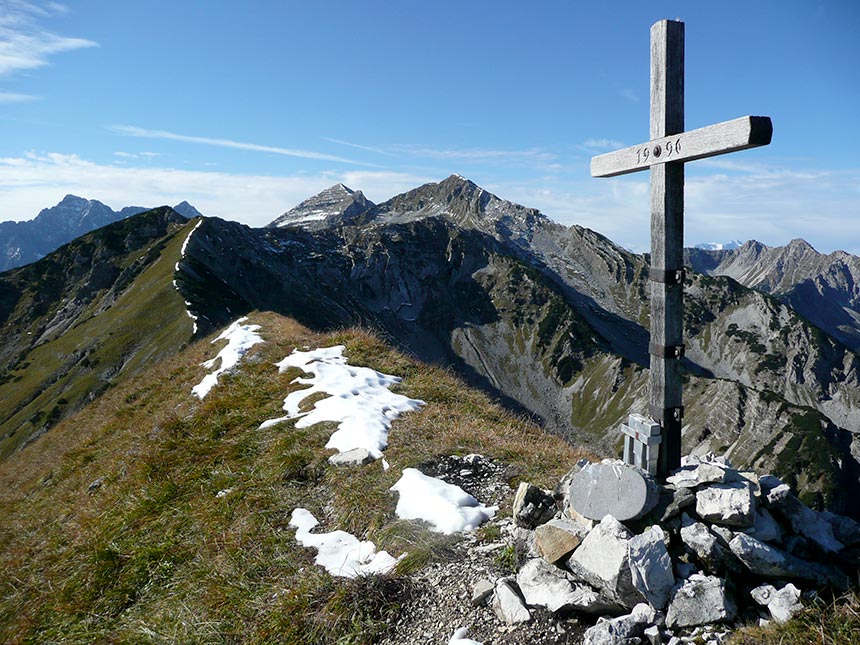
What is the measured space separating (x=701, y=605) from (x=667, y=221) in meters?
4.95

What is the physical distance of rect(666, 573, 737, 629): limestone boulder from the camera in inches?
208

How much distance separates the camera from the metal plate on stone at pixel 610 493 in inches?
256

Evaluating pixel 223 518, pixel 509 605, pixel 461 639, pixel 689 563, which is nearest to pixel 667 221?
pixel 689 563

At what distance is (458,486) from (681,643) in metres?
4.53

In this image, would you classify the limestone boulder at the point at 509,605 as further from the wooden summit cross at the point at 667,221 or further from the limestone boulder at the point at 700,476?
the wooden summit cross at the point at 667,221

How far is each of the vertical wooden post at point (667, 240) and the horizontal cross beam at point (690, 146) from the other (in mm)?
187

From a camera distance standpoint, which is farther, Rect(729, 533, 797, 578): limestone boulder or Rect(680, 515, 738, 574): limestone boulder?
Rect(680, 515, 738, 574): limestone boulder

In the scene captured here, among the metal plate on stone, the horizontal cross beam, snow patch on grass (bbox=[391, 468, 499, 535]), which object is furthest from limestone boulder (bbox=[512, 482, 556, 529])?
the horizontal cross beam

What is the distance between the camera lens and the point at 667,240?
737 centimetres

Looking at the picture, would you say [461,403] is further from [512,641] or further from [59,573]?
[59,573]

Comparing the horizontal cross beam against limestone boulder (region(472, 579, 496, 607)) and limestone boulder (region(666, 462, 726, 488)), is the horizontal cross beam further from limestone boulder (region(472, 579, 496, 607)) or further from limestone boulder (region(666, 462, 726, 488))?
limestone boulder (region(472, 579, 496, 607))

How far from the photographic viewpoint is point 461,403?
14000 millimetres

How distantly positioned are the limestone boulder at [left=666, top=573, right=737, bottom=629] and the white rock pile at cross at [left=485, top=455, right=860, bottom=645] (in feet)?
0.03

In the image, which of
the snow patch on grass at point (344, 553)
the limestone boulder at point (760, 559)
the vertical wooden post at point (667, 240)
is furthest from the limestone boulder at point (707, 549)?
the snow patch on grass at point (344, 553)
